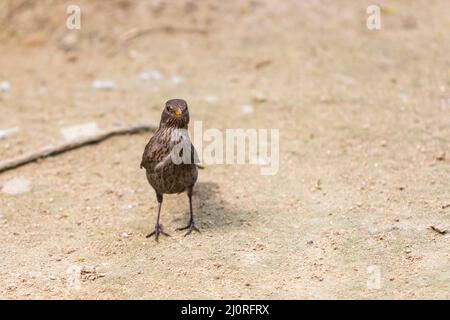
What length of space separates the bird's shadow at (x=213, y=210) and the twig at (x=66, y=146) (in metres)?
1.17

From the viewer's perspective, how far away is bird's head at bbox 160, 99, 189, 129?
5750mm

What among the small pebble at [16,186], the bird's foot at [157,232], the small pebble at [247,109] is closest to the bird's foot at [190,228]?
the bird's foot at [157,232]

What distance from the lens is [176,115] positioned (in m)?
5.76

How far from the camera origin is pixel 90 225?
5965 millimetres

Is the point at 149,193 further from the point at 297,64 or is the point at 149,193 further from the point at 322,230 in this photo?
the point at 297,64

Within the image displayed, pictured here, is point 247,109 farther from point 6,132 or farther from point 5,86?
point 5,86

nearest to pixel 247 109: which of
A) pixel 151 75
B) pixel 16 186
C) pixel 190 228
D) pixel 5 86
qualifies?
pixel 151 75

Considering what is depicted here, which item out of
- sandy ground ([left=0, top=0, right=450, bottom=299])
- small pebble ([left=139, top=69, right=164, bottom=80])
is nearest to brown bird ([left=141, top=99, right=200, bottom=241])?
sandy ground ([left=0, top=0, right=450, bottom=299])

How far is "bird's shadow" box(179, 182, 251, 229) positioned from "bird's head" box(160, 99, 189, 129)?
0.82m

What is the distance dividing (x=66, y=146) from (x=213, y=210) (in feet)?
5.84

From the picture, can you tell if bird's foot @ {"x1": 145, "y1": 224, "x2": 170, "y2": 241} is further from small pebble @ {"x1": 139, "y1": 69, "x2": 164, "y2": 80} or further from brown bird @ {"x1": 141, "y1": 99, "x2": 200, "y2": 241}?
small pebble @ {"x1": 139, "y1": 69, "x2": 164, "y2": 80}

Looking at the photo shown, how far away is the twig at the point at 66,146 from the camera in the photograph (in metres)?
6.75
